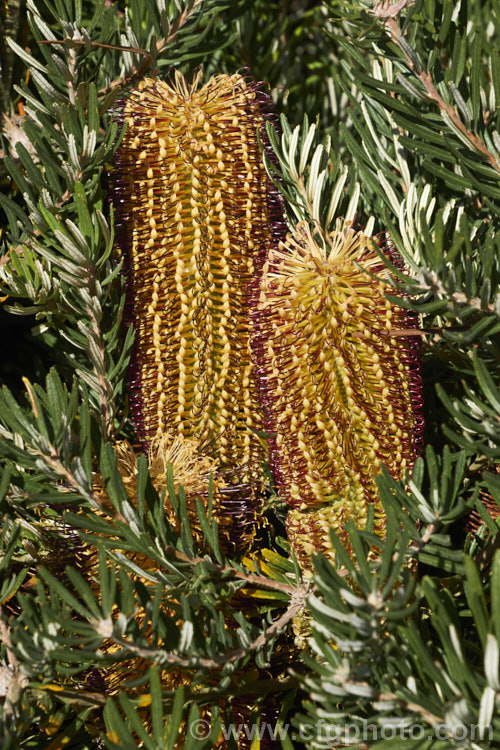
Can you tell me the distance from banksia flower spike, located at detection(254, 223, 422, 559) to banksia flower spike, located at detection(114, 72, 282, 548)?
0.04 m

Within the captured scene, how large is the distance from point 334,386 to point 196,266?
0.14 m

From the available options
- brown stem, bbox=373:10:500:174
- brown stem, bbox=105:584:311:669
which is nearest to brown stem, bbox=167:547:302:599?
brown stem, bbox=105:584:311:669

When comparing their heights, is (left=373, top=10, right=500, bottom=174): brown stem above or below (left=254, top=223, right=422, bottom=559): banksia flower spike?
above

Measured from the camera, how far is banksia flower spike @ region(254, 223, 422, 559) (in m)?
0.44

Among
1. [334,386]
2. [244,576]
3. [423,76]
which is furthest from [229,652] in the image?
[423,76]

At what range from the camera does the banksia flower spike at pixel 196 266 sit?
50 cm

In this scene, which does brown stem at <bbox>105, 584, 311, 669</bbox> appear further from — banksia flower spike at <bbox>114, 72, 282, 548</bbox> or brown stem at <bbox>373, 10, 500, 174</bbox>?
brown stem at <bbox>373, 10, 500, 174</bbox>

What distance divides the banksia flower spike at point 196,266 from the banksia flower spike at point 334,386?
0.04 m

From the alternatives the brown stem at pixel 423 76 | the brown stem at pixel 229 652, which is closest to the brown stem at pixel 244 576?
the brown stem at pixel 229 652

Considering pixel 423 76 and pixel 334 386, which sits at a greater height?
pixel 423 76

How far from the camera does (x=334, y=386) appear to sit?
1.44ft

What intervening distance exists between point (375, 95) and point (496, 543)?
31 centimetres

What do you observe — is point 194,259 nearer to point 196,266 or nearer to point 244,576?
point 196,266

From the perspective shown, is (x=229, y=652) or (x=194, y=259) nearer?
(x=229, y=652)
